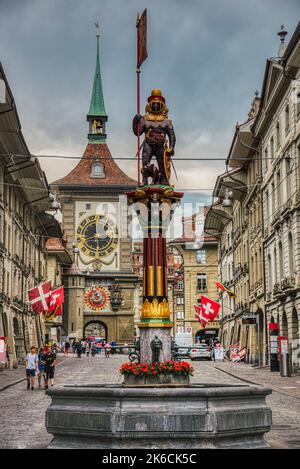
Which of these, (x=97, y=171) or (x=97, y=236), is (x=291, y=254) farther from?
(x=97, y=171)

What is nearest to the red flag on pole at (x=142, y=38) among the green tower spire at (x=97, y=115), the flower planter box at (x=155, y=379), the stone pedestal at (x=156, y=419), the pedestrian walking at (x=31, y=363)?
the flower planter box at (x=155, y=379)

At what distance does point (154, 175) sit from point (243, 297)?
150ft

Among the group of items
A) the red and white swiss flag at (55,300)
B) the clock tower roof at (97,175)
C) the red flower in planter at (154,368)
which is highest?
the clock tower roof at (97,175)

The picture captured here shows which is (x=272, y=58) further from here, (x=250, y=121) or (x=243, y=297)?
(x=243, y=297)

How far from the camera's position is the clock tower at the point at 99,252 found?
93.4m

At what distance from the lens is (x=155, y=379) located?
14711 millimetres

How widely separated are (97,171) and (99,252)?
10.6 m

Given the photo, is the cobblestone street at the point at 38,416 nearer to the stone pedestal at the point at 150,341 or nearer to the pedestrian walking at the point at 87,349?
the stone pedestal at the point at 150,341

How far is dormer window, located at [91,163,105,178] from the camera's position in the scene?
97725 millimetres

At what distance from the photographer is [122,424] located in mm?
11406

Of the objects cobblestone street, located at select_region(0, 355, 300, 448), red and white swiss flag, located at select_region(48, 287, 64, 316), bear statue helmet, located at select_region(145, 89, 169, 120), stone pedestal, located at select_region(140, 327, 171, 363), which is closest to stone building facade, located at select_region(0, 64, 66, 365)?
red and white swiss flag, located at select_region(48, 287, 64, 316)

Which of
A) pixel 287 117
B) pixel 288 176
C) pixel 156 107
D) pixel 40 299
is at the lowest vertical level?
pixel 40 299

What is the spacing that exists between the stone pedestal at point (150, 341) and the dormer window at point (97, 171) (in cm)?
8212

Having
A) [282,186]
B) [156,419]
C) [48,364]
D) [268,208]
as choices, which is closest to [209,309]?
[282,186]
